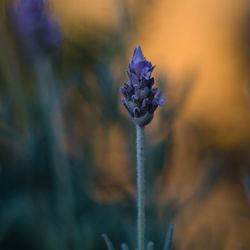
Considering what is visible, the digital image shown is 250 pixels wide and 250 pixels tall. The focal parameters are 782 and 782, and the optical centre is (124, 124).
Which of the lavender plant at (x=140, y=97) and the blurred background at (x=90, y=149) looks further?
the blurred background at (x=90, y=149)

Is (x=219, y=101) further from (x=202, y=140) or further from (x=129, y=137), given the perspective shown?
(x=129, y=137)

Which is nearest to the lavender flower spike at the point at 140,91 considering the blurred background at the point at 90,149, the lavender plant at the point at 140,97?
the lavender plant at the point at 140,97

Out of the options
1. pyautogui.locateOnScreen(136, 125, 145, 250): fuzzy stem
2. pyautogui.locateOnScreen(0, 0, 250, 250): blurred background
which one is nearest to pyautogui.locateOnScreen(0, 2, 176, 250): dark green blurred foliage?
pyautogui.locateOnScreen(0, 0, 250, 250): blurred background

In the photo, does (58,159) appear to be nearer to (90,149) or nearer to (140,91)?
(90,149)

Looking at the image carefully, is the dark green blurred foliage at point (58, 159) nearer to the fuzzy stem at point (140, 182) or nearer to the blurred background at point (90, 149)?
the blurred background at point (90, 149)

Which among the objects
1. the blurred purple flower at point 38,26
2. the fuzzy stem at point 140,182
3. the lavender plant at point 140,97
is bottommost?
the fuzzy stem at point 140,182

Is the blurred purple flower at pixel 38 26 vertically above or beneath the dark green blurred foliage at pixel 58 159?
above

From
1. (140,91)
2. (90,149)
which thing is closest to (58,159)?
(90,149)
